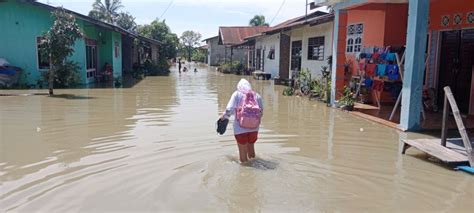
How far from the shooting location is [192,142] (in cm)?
817

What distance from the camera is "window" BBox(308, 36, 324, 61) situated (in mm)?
19853

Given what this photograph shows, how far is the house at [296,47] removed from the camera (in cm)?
1925

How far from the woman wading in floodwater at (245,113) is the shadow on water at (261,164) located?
0.97 feet

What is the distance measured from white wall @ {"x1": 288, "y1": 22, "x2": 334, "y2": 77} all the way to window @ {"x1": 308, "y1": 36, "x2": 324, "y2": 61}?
0.19m

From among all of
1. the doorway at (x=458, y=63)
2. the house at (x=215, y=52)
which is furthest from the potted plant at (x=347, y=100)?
the house at (x=215, y=52)

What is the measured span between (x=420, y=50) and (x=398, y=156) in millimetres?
3096

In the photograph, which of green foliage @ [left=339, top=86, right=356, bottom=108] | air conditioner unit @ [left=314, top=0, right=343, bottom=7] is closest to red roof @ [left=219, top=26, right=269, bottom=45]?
air conditioner unit @ [left=314, top=0, right=343, bottom=7]

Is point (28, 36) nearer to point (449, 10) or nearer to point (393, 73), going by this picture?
point (393, 73)

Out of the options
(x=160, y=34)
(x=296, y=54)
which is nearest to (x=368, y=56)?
(x=296, y=54)

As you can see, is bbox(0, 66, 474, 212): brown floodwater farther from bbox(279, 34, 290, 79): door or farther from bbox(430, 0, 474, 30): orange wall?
bbox(279, 34, 290, 79): door

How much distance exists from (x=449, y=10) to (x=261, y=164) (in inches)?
322

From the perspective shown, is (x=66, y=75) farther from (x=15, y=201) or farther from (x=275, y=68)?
(x=15, y=201)

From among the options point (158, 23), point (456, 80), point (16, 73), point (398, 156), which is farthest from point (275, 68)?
point (158, 23)

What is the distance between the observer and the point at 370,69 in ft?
40.0
